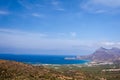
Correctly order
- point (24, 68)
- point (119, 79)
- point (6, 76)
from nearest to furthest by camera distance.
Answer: point (6, 76), point (24, 68), point (119, 79)

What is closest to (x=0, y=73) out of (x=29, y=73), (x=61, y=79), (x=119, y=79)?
(x=29, y=73)

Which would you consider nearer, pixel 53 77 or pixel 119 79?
pixel 53 77

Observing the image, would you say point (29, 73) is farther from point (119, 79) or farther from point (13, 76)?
point (119, 79)

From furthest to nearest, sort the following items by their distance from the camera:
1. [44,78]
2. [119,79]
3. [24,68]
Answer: [119,79] < [24,68] < [44,78]

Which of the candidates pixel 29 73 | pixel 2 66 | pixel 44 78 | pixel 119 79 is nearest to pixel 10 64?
pixel 2 66

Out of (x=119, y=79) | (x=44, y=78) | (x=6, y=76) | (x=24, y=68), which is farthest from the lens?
(x=119, y=79)

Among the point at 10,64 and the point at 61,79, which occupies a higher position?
the point at 10,64

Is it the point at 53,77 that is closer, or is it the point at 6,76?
the point at 6,76

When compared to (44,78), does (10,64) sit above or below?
above

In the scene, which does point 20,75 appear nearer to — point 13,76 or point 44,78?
point 13,76

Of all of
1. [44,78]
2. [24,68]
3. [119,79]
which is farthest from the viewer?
[119,79]
